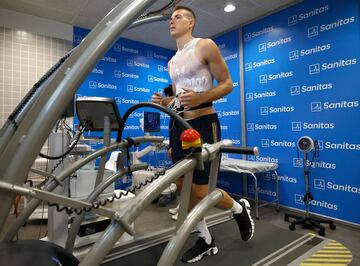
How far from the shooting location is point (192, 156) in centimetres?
112

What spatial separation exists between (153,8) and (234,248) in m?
3.52

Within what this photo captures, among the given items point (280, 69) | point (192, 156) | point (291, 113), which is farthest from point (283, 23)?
point (192, 156)

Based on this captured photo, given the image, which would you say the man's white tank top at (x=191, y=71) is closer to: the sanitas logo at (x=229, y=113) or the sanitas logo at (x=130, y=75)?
the sanitas logo at (x=229, y=113)

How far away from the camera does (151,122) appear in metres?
3.64

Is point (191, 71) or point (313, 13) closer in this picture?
point (191, 71)

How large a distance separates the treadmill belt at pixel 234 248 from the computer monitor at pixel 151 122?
1831 millimetres

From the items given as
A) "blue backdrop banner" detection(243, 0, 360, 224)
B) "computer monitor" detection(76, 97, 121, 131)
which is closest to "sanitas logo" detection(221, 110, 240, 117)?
"blue backdrop banner" detection(243, 0, 360, 224)

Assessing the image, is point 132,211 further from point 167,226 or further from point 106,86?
point 106,86

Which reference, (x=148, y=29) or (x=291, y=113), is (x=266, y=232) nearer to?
(x=291, y=113)

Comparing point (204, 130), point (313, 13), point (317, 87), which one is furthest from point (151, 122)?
point (313, 13)

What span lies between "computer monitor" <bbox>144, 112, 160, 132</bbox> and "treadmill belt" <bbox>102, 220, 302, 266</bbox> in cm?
183

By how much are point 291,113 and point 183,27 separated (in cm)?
238

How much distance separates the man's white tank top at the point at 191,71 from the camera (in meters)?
1.74

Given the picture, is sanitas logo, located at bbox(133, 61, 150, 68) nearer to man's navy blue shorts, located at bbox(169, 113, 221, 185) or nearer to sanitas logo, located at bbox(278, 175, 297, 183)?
sanitas logo, located at bbox(278, 175, 297, 183)
